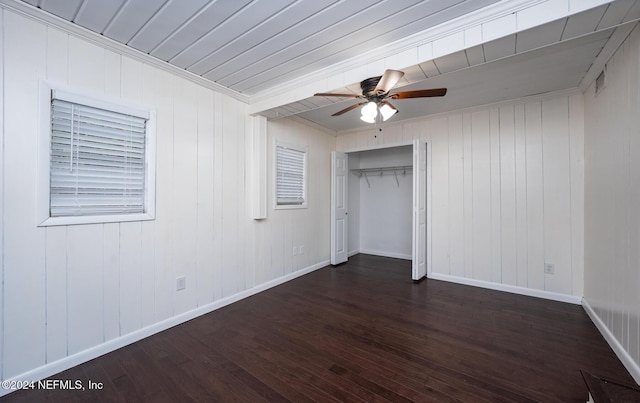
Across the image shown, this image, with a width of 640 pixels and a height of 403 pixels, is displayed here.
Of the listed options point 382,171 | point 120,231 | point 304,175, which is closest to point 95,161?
point 120,231

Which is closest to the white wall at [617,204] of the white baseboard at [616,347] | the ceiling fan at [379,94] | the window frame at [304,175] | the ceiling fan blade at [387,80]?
the white baseboard at [616,347]

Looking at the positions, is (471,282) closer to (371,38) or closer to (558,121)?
(558,121)

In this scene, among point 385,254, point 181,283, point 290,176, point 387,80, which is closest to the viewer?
point 387,80

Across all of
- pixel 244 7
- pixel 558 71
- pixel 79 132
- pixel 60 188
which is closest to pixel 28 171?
pixel 60 188

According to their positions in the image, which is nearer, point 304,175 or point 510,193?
point 510,193

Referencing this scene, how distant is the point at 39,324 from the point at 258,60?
106 inches

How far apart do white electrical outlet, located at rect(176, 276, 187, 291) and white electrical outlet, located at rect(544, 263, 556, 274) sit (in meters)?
4.25

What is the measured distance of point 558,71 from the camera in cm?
267

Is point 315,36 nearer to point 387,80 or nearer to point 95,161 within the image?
point 387,80

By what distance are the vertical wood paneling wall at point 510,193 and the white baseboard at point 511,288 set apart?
0.02 metres

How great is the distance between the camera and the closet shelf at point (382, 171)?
5301mm

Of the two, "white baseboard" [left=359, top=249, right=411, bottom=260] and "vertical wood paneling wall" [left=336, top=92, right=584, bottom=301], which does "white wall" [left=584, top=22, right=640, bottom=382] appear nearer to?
"vertical wood paneling wall" [left=336, top=92, right=584, bottom=301]

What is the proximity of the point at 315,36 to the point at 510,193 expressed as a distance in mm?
3172

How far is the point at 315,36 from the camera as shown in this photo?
82.4 inches
